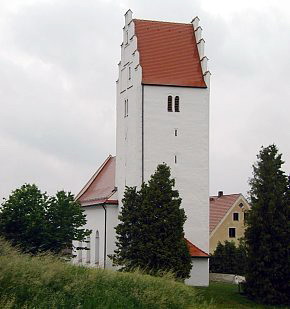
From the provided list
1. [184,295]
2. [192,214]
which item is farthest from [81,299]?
[192,214]

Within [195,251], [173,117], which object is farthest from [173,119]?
[195,251]

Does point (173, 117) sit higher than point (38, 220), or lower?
higher

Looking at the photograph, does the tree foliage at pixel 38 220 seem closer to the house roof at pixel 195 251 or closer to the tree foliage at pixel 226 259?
the house roof at pixel 195 251

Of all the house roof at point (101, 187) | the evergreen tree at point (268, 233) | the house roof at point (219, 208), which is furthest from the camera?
the house roof at point (219, 208)

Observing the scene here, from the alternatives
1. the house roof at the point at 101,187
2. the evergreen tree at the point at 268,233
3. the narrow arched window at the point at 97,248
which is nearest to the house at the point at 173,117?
the narrow arched window at the point at 97,248

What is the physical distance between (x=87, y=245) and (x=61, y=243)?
2019cm

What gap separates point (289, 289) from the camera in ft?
128

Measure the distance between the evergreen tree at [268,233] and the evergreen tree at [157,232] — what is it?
144 inches

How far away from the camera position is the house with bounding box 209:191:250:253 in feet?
208

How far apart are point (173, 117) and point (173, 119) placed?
0.41ft

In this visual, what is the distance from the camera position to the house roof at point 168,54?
45.6 metres

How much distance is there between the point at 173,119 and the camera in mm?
45719

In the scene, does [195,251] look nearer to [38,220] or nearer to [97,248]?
[97,248]

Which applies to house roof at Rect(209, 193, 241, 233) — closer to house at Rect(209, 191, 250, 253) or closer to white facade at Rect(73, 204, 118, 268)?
house at Rect(209, 191, 250, 253)
